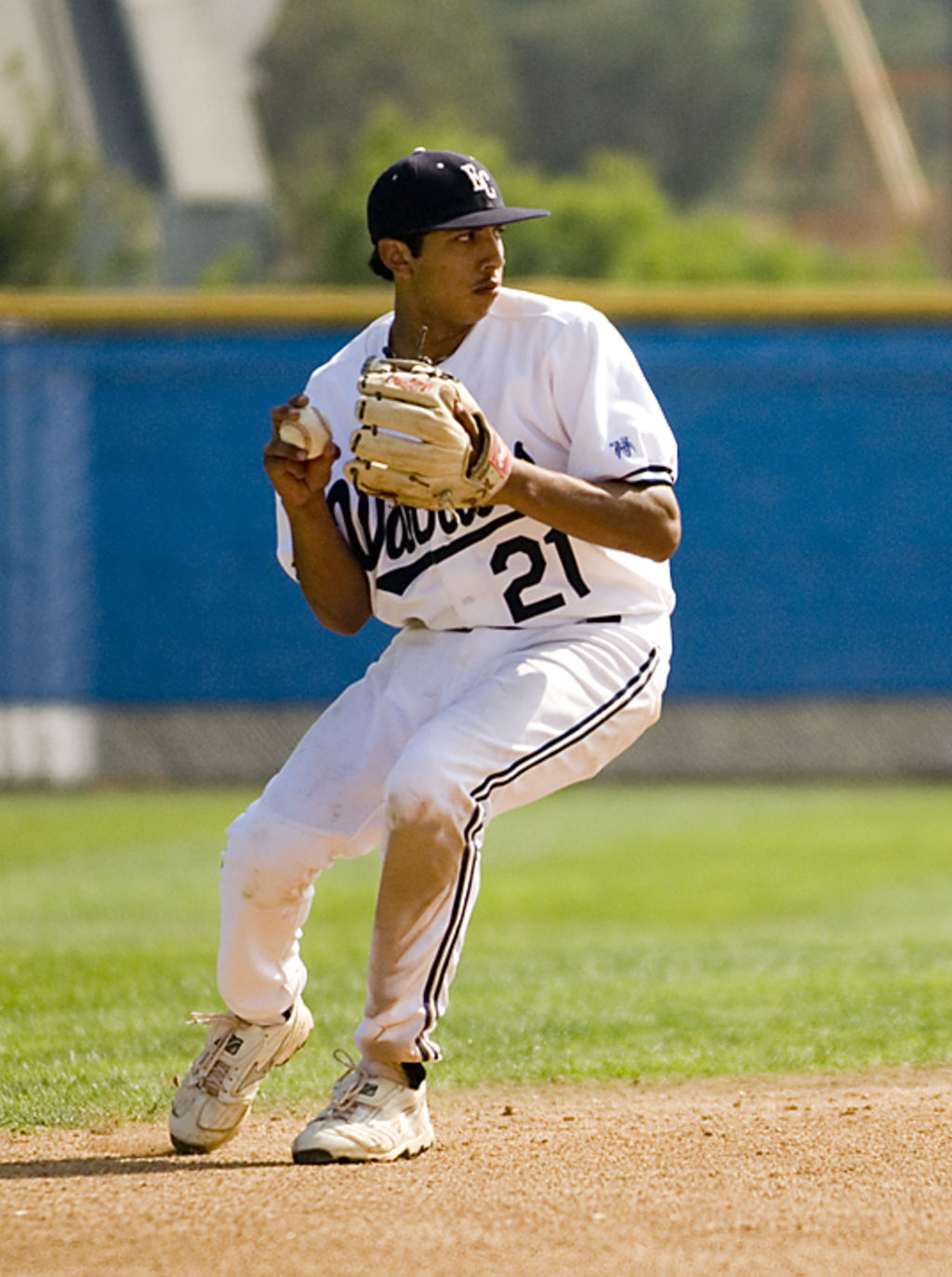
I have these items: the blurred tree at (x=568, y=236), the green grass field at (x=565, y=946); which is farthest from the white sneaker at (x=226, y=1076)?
the blurred tree at (x=568, y=236)

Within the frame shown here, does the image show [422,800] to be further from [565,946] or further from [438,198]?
[565,946]

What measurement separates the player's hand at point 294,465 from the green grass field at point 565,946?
53.5 inches

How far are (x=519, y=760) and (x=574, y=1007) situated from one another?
2.27 meters

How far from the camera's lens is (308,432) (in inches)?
149

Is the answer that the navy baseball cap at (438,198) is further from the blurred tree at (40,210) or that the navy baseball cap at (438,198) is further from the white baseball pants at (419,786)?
the blurred tree at (40,210)

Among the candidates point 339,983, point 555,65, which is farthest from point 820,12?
point 339,983

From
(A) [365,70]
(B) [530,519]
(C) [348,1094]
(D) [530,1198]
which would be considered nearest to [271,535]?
(B) [530,519]

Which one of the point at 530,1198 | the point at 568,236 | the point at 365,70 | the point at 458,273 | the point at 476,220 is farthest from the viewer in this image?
the point at 365,70

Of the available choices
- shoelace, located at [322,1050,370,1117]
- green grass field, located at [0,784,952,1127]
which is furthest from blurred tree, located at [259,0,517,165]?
shoelace, located at [322,1050,370,1117]

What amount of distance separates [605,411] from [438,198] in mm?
511

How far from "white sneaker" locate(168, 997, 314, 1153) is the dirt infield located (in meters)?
0.06

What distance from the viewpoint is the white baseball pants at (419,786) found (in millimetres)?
3551

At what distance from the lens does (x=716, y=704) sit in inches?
553

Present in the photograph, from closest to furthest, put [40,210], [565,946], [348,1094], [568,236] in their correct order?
[348,1094], [565,946], [40,210], [568,236]
